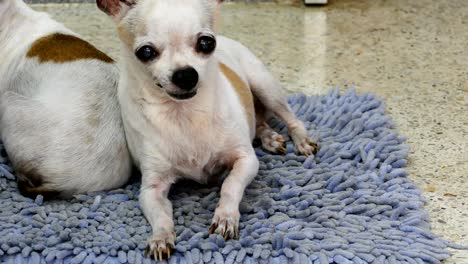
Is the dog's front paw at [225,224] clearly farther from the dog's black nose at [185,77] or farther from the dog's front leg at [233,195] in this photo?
the dog's black nose at [185,77]

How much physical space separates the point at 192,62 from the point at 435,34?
2122 millimetres

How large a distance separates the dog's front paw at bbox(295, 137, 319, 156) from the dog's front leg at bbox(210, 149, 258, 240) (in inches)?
12.9

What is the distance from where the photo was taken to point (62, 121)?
2.42 m

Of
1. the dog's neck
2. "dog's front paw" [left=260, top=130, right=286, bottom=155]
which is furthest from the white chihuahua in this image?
the dog's neck

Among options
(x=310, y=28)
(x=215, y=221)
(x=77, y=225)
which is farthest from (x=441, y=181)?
(x=310, y=28)

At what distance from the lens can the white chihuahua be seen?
2111 millimetres

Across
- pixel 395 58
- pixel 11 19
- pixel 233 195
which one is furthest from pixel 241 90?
pixel 395 58

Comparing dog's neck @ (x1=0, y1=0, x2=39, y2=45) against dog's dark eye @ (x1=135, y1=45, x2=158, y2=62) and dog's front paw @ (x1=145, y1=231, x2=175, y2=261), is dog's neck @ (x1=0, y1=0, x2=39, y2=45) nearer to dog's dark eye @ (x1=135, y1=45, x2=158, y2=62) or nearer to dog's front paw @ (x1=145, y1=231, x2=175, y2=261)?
dog's dark eye @ (x1=135, y1=45, x2=158, y2=62)

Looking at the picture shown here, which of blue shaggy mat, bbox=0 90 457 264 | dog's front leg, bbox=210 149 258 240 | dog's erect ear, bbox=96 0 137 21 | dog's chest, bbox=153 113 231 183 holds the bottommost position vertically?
blue shaggy mat, bbox=0 90 457 264

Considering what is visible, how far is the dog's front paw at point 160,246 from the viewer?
211 cm

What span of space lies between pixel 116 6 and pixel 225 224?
68 centimetres

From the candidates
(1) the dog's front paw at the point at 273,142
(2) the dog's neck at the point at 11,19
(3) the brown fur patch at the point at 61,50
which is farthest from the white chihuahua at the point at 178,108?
(2) the dog's neck at the point at 11,19

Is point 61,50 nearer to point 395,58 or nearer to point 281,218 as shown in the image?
point 281,218

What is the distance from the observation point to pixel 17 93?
2.56 m
